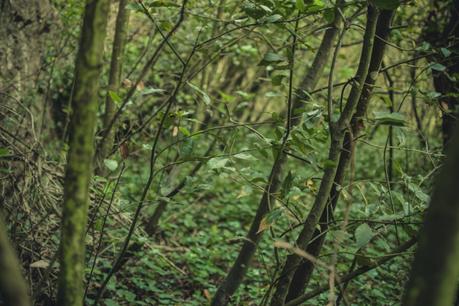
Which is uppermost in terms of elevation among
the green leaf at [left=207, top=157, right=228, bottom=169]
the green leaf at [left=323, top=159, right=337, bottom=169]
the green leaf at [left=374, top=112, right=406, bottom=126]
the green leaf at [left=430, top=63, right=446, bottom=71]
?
the green leaf at [left=430, top=63, right=446, bottom=71]

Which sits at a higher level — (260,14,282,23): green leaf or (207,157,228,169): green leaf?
(260,14,282,23): green leaf

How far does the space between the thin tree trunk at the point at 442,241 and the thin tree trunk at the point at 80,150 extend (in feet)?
2.58

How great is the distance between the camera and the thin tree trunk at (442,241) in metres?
0.68

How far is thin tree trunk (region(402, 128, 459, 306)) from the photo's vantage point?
0.68 m

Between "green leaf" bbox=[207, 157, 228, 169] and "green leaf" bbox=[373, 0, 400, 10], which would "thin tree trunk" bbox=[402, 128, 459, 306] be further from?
"green leaf" bbox=[207, 157, 228, 169]

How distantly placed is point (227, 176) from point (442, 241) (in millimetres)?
1214

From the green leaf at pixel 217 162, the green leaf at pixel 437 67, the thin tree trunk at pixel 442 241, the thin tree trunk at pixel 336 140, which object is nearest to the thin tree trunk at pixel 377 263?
the thin tree trunk at pixel 336 140

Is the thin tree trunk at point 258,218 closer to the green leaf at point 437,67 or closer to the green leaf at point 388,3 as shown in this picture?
the green leaf at point 437,67

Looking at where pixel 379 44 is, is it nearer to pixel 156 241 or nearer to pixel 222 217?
pixel 156 241

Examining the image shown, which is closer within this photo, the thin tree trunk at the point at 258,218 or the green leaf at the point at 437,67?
the green leaf at the point at 437,67

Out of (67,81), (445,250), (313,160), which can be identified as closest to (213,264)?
(313,160)

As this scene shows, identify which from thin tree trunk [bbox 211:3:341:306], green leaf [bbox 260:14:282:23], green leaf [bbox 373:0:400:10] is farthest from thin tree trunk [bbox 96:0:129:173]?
green leaf [bbox 373:0:400:10]

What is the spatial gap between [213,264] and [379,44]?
7.87 ft

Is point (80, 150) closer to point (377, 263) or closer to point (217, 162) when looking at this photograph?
point (217, 162)
